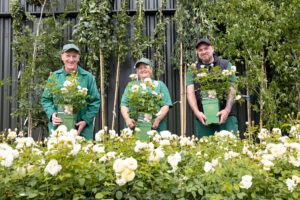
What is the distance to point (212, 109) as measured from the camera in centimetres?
303

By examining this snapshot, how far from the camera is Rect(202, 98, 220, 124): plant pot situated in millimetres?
3031

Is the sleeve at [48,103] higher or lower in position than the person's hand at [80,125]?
higher

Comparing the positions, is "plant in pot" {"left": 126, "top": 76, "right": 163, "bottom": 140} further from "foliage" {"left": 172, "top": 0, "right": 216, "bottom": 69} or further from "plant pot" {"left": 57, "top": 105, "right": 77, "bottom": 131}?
"foliage" {"left": 172, "top": 0, "right": 216, "bottom": 69}

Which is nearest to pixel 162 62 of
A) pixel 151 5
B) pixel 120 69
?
pixel 120 69

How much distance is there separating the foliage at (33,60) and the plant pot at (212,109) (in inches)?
125

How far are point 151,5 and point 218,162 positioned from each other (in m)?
5.31

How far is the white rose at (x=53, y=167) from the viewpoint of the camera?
1.23 m

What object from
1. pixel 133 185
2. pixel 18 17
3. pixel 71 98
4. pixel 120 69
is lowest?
pixel 133 185

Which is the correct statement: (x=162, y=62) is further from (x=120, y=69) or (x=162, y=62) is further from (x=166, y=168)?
(x=166, y=168)

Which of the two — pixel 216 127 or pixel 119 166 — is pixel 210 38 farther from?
pixel 119 166

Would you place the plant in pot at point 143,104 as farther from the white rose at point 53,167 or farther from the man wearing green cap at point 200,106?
the white rose at point 53,167

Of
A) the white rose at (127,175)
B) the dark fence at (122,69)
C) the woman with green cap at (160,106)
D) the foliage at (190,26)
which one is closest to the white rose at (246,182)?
the white rose at (127,175)

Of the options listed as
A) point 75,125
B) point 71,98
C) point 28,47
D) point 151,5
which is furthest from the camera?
point 151,5

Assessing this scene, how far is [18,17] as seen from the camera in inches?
235
